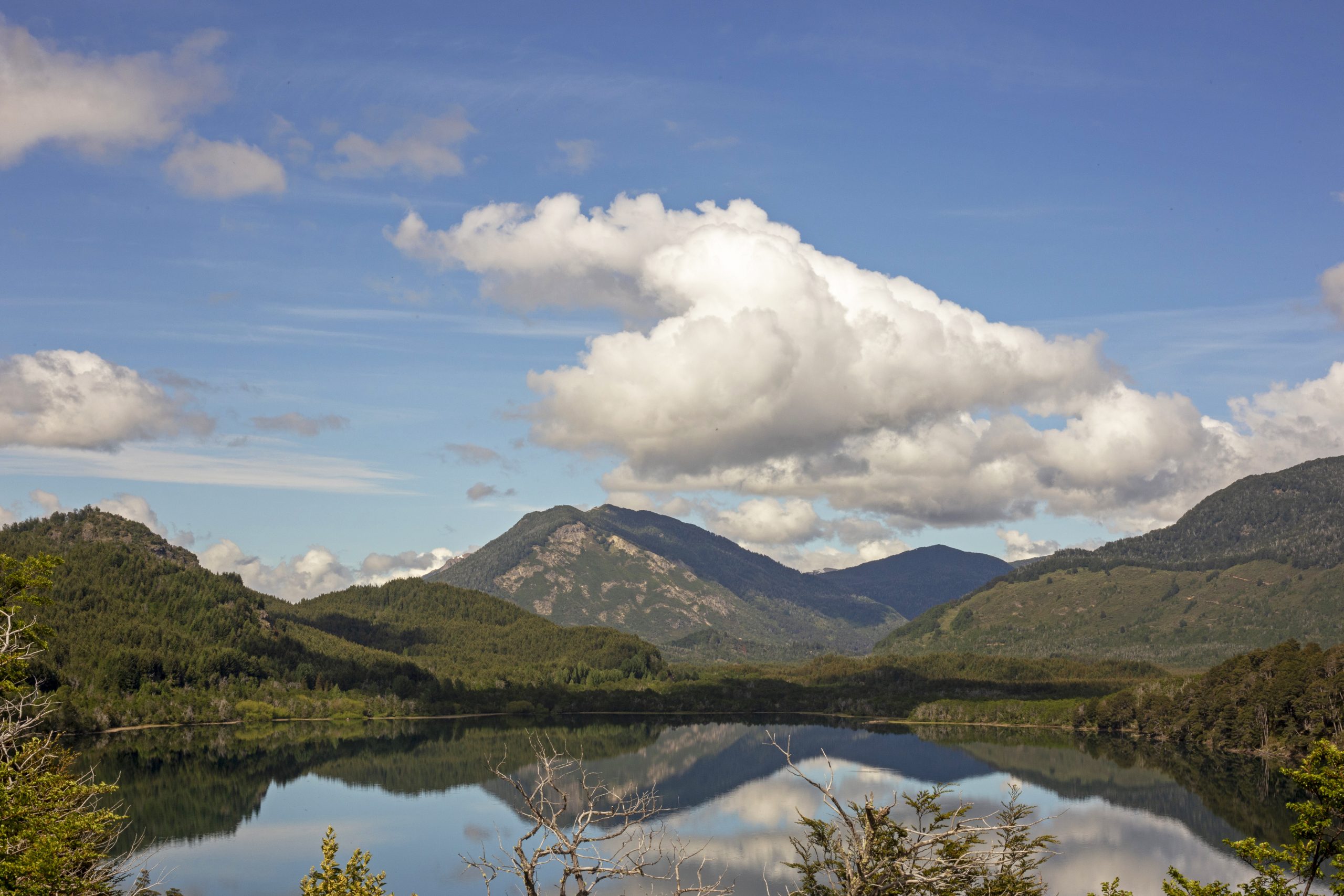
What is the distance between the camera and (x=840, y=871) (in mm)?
52344

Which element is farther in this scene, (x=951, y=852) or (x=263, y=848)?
(x=263, y=848)

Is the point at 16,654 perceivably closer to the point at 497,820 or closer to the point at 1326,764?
the point at 1326,764

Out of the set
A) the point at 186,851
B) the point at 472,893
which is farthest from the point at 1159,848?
the point at 186,851

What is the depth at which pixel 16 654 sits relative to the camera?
177ft

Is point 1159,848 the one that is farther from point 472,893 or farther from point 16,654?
point 16,654

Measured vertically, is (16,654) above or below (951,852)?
above

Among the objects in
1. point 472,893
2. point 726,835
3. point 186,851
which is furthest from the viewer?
point 726,835

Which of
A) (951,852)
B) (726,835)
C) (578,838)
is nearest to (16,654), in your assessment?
(578,838)

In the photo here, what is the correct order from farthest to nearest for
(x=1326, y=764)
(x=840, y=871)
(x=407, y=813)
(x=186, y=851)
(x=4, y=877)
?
(x=407, y=813)
(x=186, y=851)
(x=840, y=871)
(x=1326, y=764)
(x=4, y=877)

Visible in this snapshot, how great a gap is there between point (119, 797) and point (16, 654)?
5500 inches

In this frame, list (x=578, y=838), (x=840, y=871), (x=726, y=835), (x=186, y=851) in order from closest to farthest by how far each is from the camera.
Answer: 1. (x=578, y=838)
2. (x=840, y=871)
3. (x=186, y=851)
4. (x=726, y=835)

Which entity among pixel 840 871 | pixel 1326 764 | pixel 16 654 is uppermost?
pixel 16 654

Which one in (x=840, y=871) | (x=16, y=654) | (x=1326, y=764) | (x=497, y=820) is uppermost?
(x=16, y=654)

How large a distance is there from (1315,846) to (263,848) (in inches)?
5617
